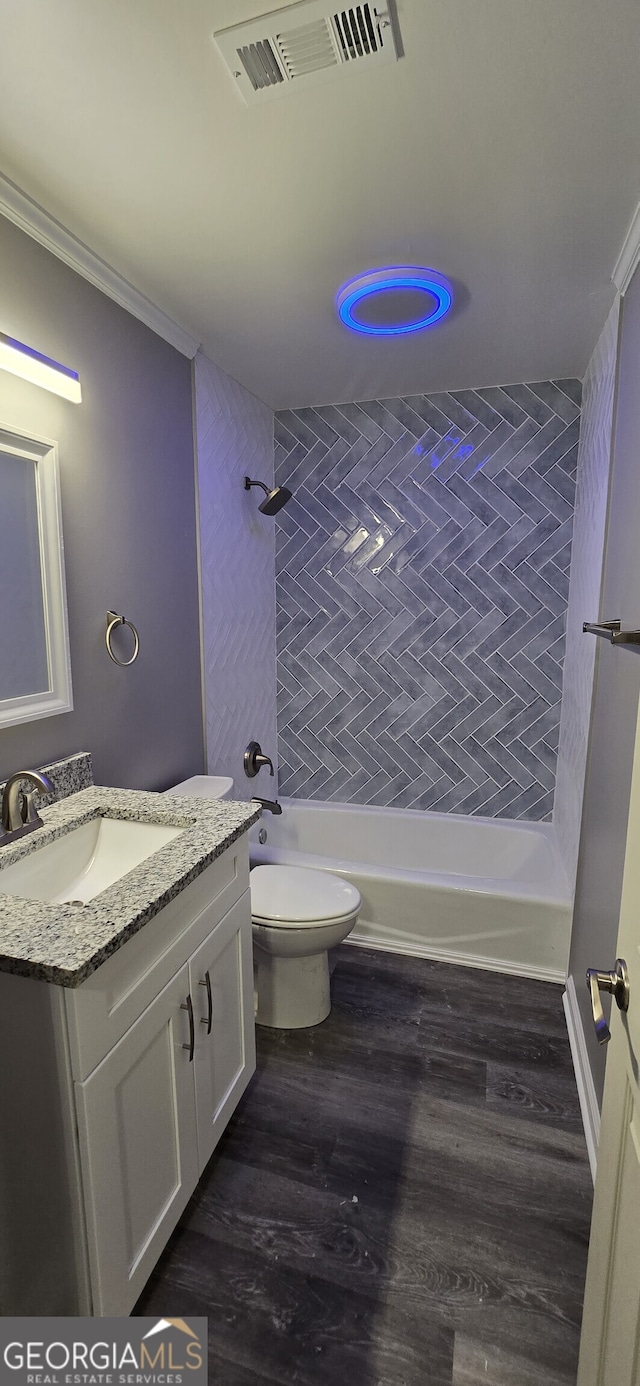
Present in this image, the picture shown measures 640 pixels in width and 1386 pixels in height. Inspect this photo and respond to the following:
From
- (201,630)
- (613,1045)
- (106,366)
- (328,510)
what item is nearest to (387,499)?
(328,510)

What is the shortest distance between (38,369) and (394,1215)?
87.4 inches

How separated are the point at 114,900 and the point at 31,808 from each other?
438 millimetres

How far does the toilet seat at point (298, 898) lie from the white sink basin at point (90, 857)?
541 mm

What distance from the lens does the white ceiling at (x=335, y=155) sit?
41.4 inches

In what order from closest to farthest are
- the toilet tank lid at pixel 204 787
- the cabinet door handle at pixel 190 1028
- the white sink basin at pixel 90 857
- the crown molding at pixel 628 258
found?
the cabinet door handle at pixel 190 1028, the white sink basin at pixel 90 857, the crown molding at pixel 628 258, the toilet tank lid at pixel 204 787

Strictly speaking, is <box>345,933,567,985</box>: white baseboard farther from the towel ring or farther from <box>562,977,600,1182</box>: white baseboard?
the towel ring

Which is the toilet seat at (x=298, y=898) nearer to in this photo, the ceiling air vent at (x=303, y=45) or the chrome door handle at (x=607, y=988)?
the chrome door handle at (x=607, y=988)

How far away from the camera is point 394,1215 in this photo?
1.43m

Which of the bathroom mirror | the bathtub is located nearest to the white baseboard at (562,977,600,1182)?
the bathtub

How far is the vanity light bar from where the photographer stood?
139 cm

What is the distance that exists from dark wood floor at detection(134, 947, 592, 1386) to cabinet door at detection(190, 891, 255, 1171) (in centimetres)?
19

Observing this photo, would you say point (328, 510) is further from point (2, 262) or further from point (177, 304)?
point (2, 262)

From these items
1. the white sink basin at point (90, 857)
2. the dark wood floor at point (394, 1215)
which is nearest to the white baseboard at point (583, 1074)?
the dark wood floor at point (394, 1215)

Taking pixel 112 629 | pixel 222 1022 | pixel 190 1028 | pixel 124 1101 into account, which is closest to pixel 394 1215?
pixel 222 1022
